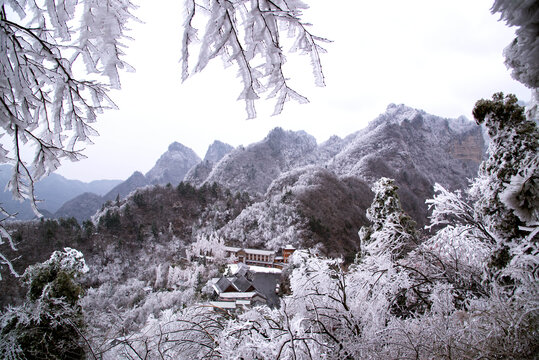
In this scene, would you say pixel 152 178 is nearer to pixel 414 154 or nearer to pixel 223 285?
pixel 414 154

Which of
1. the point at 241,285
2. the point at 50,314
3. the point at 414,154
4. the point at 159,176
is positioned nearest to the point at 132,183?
the point at 159,176

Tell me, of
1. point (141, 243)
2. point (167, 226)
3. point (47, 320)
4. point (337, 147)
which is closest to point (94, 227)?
point (141, 243)

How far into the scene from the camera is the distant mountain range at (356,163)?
71500 mm

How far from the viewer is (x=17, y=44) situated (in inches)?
85.1

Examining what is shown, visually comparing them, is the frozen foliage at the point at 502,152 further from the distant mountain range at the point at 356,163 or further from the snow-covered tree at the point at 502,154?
the distant mountain range at the point at 356,163

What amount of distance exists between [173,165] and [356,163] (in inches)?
4577

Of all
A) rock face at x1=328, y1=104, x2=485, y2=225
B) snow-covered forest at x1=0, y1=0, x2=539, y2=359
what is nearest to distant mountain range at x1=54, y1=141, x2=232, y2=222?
rock face at x1=328, y1=104, x2=485, y2=225

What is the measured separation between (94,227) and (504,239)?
2288 inches

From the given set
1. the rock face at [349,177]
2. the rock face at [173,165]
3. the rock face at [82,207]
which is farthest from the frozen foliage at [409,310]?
the rock face at [173,165]

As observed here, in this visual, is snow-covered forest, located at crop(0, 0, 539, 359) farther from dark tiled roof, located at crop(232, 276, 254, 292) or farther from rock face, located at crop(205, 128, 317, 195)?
rock face, located at crop(205, 128, 317, 195)

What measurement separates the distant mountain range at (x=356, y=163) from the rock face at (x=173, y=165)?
2538 mm

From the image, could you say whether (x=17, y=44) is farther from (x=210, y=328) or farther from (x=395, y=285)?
(x=395, y=285)

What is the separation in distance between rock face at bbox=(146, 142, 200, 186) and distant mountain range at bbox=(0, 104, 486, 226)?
2.54 m

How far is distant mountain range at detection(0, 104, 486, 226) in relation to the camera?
7150 cm
